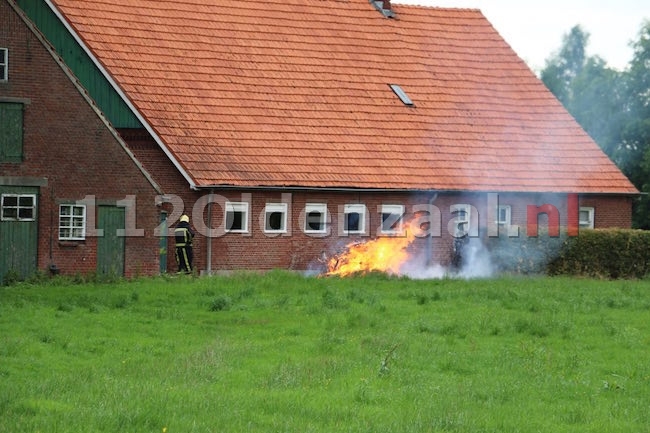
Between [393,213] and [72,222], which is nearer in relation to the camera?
[72,222]

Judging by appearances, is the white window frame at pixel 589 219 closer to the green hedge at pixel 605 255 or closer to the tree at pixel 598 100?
the green hedge at pixel 605 255

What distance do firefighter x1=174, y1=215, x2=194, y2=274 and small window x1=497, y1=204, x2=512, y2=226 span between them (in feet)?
35.8

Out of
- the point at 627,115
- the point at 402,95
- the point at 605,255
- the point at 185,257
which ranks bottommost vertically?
the point at 185,257

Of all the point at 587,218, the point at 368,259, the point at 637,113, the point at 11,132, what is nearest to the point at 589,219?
the point at 587,218

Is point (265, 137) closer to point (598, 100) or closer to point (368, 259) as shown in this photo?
point (368, 259)

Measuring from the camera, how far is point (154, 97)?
3806cm

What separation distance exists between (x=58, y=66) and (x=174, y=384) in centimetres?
1787

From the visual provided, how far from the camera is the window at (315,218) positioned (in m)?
38.6

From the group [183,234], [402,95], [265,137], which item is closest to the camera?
[183,234]

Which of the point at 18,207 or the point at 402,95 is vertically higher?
the point at 402,95

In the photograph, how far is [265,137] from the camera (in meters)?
39.2

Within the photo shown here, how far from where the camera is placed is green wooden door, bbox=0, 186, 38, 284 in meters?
32.9

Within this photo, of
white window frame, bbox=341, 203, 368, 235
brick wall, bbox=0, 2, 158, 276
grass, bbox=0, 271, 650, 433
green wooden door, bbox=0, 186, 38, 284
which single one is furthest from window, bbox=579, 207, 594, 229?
green wooden door, bbox=0, 186, 38, 284

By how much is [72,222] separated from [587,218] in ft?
57.5
